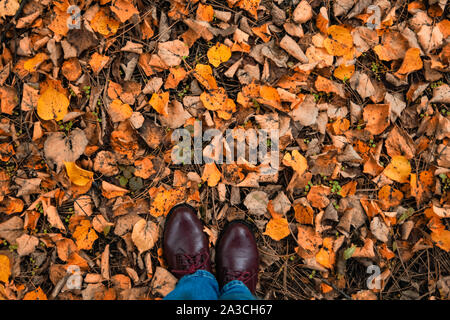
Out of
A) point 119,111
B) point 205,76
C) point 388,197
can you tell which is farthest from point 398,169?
point 119,111

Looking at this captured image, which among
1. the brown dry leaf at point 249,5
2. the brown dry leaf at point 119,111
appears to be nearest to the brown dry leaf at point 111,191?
the brown dry leaf at point 119,111

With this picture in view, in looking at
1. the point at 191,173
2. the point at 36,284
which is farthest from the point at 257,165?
the point at 36,284

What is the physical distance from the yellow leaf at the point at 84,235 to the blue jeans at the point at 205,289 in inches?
18.7

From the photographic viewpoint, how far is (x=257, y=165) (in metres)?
1.55

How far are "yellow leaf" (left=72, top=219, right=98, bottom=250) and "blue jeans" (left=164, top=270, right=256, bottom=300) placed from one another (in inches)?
18.7

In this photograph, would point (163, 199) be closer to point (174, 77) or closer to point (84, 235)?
point (84, 235)

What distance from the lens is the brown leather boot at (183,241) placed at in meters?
1.54

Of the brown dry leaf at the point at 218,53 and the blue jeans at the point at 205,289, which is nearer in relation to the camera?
the blue jeans at the point at 205,289

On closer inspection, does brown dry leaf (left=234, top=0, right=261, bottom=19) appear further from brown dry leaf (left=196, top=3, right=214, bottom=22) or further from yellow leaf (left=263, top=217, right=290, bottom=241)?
yellow leaf (left=263, top=217, right=290, bottom=241)

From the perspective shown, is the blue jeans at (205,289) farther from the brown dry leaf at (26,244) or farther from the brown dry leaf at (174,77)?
the brown dry leaf at (174,77)

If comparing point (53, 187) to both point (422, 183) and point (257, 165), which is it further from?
point (422, 183)

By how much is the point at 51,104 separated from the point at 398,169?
5.67ft

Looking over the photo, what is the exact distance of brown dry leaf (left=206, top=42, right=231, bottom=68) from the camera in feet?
5.07

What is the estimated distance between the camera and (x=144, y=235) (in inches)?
60.0
